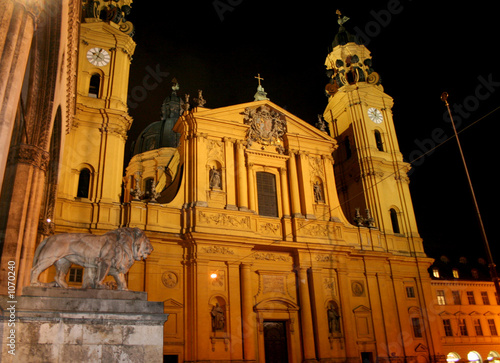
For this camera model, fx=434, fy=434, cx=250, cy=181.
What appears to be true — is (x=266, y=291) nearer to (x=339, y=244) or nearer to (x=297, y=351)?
(x=297, y=351)

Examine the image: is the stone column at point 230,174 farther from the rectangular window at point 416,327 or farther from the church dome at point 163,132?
the church dome at point 163,132

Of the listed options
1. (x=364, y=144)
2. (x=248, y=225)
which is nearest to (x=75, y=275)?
(x=248, y=225)

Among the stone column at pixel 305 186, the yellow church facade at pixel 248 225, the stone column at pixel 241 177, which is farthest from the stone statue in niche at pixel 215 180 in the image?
the stone column at pixel 305 186

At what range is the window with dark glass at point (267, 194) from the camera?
22.6 meters

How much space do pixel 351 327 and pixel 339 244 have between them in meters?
4.07

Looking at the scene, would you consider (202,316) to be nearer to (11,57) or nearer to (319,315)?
(319,315)

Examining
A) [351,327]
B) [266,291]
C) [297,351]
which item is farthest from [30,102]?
[351,327]

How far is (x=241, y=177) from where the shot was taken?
2194 centimetres

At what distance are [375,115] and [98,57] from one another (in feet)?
58.5

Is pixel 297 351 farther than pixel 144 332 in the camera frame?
Yes

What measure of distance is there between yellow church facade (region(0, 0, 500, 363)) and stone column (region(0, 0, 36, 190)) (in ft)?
23.2

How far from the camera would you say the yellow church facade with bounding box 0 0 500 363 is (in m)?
18.3

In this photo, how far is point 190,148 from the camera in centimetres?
2214

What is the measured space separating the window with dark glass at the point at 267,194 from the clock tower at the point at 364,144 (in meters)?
4.98
